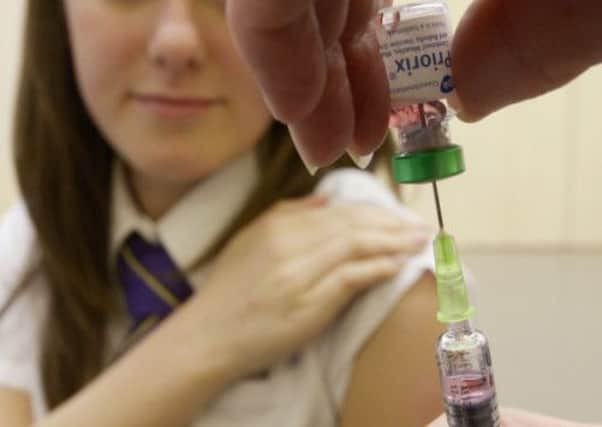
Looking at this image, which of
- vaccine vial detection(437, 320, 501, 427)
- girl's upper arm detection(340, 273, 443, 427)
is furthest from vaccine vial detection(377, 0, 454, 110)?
girl's upper arm detection(340, 273, 443, 427)

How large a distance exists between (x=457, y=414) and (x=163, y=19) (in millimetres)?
572

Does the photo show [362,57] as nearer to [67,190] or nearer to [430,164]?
[430,164]

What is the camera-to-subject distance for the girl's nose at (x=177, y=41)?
827 millimetres

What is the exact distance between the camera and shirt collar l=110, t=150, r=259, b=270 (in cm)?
94

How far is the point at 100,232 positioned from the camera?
99 cm

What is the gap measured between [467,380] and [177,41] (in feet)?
1.74

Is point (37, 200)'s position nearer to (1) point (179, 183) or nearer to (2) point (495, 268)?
(1) point (179, 183)

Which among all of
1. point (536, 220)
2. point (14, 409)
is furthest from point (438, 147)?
point (536, 220)

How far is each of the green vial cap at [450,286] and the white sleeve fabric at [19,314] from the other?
65 cm

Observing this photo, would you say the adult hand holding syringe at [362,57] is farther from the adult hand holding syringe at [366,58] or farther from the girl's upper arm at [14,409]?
the girl's upper arm at [14,409]

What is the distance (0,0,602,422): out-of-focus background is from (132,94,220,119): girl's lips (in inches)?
19.1

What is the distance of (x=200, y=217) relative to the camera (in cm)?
96

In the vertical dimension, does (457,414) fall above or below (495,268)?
above

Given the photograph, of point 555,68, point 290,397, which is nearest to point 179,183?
point 290,397
